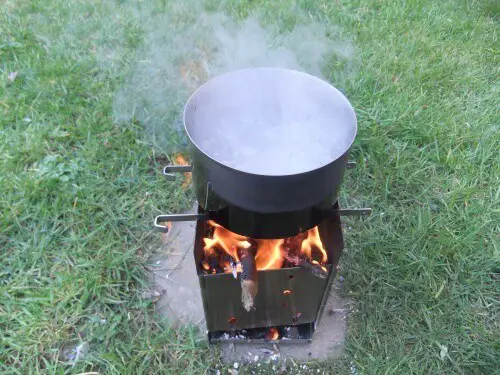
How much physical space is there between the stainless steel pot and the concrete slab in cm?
81

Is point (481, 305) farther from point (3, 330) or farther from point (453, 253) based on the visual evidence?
point (3, 330)

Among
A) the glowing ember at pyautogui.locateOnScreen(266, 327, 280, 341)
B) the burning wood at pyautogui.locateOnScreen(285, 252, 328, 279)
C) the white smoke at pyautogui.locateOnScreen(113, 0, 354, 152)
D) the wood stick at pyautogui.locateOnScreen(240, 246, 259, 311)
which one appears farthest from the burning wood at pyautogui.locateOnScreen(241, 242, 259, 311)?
the white smoke at pyautogui.locateOnScreen(113, 0, 354, 152)

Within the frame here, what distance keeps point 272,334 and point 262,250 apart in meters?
0.51

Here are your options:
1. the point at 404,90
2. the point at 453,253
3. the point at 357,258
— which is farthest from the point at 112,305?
the point at 404,90

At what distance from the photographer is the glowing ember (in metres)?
2.06

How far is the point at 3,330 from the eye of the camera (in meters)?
2.01

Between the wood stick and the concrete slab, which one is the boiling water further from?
the concrete slab

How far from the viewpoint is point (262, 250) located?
1.84m

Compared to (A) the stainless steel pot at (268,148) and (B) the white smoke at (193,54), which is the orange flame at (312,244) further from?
(B) the white smoke at (193,54)

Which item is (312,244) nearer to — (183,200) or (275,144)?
(275,144)

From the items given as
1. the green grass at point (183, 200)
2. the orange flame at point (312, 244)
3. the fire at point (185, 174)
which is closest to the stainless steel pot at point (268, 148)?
the orange flame at point (312, 244)

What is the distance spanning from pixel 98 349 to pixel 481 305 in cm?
197

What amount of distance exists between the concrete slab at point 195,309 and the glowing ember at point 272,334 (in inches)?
1.2

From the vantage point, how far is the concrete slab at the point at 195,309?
79.8 inches
